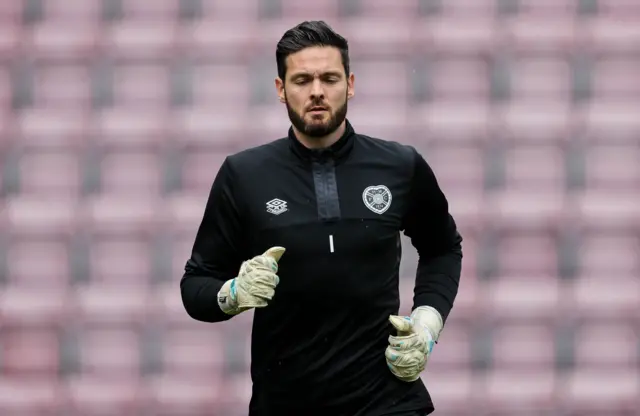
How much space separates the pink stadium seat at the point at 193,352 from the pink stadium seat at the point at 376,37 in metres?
1.45

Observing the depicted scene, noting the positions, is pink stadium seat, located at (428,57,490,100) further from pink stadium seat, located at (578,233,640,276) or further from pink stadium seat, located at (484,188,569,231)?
pink stadium seat, located at (578,233,640,276)

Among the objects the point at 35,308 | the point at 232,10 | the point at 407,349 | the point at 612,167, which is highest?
the point at 232,10

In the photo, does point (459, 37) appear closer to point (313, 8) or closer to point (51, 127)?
point (313, 8)

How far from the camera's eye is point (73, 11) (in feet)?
21.1

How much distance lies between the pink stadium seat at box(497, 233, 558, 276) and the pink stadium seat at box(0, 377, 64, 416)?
210 centimetres

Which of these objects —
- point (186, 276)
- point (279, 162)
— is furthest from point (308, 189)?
point (186, 276)

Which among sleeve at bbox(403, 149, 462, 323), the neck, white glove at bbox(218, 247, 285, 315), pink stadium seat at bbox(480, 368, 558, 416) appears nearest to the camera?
white glove at bbox(218, 247, 285, 315)

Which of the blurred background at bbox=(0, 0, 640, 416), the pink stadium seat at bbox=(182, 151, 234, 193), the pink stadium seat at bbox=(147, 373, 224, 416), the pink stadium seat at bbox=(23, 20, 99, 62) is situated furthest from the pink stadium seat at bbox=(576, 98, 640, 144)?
the pink stadium seat at bbox=(23, 20, 99, 62)

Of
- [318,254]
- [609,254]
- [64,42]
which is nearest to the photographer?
[318,254]

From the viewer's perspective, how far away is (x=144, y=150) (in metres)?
6.37

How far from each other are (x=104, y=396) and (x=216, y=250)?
9.86 feet

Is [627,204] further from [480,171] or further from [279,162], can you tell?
[279,162]

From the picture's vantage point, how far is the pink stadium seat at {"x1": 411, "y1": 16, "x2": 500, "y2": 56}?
6.36 m

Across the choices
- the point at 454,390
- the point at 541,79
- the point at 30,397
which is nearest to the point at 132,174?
the point at 30,397
